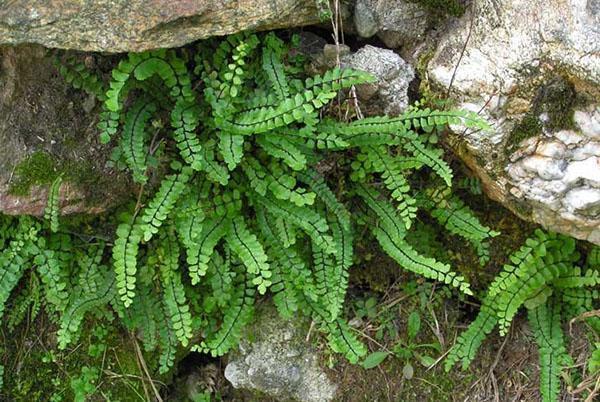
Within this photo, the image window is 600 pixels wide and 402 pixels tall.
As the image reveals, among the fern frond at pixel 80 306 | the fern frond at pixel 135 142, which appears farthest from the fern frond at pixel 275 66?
the fern frond at pixel 80 306

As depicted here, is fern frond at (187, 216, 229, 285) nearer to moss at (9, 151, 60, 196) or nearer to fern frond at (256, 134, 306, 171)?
fern frond at (256, 134, 306, 171)

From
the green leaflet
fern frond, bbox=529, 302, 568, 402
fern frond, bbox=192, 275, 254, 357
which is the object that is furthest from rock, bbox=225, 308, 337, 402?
fern frond, bbox=529, 302, 568, 402

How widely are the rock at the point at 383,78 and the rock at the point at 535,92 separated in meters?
0.17

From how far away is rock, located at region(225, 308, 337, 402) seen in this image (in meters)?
4.93

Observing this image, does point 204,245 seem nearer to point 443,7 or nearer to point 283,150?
point 283,150

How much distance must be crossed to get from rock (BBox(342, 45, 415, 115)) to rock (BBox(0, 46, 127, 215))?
1.59 m

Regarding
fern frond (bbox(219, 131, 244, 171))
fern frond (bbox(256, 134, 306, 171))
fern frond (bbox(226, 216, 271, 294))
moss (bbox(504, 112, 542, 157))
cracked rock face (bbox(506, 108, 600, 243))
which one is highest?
fern frond (bbox(219, 131, 244, 171))

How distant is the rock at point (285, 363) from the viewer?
4.93m

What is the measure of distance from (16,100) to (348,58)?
196 cm

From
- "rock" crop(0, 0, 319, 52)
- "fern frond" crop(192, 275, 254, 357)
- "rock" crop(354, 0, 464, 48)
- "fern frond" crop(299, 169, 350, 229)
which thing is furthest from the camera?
"fern frond" crop(192, 275, 254, 357)

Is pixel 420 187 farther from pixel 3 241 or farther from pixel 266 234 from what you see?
pixel 3 241

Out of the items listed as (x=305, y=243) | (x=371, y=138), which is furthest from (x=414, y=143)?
(x=305, y=243)

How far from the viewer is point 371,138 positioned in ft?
13.5

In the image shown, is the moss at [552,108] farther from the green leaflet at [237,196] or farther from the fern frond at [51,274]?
the fern frond at [51,274]
